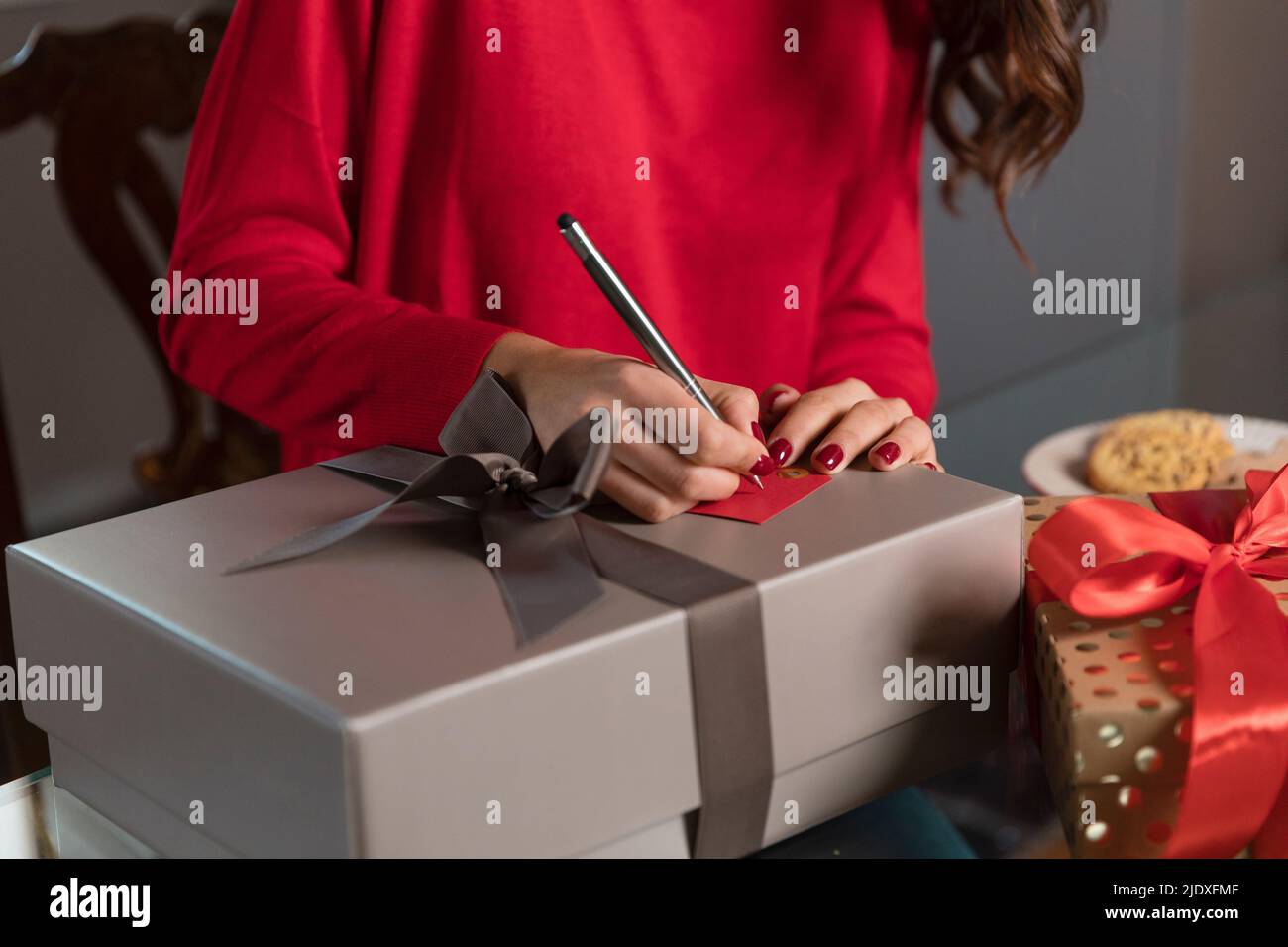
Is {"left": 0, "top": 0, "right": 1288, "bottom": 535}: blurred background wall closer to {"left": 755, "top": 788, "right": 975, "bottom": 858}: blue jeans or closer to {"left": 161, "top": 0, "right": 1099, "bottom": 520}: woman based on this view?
{"left": 161, "top": 0, "right": 1099, "bottom": 520}: woman

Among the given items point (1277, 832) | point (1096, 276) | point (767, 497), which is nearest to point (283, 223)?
point (767, 497)

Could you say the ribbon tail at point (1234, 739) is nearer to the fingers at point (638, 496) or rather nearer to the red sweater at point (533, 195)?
the fingers at point (638, 496)

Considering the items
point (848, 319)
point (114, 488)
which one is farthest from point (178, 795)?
point (114, 488)

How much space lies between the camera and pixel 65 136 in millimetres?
1223

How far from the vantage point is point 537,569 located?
0.52 m

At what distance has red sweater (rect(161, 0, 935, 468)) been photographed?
0.83m

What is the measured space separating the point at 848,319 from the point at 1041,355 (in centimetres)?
145

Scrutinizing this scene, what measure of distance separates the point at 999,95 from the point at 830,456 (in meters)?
0.57

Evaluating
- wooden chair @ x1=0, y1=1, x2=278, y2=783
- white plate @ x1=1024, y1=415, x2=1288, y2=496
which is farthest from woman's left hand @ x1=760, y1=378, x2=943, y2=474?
wooden chair @ x1=0, y1=1, x2=278, y2=783

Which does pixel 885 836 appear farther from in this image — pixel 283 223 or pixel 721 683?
pixel 283 223

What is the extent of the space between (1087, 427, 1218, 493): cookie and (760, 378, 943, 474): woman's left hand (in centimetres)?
55
